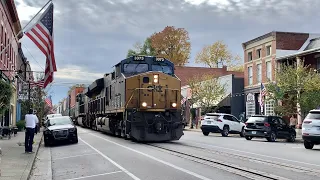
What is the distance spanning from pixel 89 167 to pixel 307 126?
11288mm

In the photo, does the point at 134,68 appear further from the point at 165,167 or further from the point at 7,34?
the point at 165,167

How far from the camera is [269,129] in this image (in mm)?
26594

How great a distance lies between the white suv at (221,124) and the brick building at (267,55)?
5.80m

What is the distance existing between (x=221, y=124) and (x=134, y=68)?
39.5ft

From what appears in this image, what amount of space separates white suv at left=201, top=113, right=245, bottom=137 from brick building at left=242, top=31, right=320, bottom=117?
5.80 m

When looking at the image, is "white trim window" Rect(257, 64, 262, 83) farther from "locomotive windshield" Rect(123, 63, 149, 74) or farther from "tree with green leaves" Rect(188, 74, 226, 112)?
"locomotive windshield" Rect(123, 63, 149, 74)

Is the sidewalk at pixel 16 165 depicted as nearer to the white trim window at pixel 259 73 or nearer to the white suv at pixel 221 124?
the white suv at pixel 221 124

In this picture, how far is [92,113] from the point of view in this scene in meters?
37.0

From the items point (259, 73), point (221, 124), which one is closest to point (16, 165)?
point (221, 124)

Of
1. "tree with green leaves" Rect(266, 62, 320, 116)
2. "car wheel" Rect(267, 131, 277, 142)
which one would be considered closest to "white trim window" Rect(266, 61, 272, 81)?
"tree with green leaves" Rect(266, 62, 320, 116)

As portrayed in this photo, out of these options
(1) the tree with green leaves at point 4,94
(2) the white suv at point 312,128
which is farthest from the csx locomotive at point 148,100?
(2) the white suv at point 312,128

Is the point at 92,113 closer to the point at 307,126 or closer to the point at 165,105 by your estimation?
the point at 165,105

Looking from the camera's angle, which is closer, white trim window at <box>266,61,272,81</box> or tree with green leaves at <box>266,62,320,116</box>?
tree with green leaves at <box>266,62,320,116</box>

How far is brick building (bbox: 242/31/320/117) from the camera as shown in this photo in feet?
137
